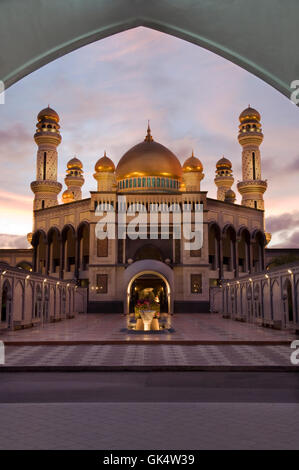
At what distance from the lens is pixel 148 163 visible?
1553 inches

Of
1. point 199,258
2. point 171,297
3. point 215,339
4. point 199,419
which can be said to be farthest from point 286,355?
point 199,258

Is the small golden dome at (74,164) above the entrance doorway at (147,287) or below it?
above

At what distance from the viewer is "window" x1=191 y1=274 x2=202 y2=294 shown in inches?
1315

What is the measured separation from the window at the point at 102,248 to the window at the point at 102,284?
4.90ft

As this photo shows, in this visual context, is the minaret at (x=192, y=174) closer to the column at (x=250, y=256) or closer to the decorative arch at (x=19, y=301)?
the column at (x=250, y=256)

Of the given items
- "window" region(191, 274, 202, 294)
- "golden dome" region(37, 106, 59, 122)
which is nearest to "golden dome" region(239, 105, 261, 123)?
"golden dome" region(37, 106, 59, 122)

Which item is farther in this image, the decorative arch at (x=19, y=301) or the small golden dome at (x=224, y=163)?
the small golden dome at (x=224, y=163)

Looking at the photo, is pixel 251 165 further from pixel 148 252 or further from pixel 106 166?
pixel 148 252

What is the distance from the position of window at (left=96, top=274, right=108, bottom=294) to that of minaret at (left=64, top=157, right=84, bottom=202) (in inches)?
806

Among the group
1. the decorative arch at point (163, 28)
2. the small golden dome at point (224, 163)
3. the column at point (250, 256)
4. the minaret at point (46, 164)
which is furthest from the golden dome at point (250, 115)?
the decorative arch at point (163, 28)

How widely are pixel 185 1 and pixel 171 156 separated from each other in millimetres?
37774

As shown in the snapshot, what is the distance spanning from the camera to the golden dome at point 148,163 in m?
39.1

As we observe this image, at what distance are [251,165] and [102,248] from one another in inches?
714

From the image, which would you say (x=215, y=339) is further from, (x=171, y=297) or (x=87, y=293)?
(x=87, y=293)
